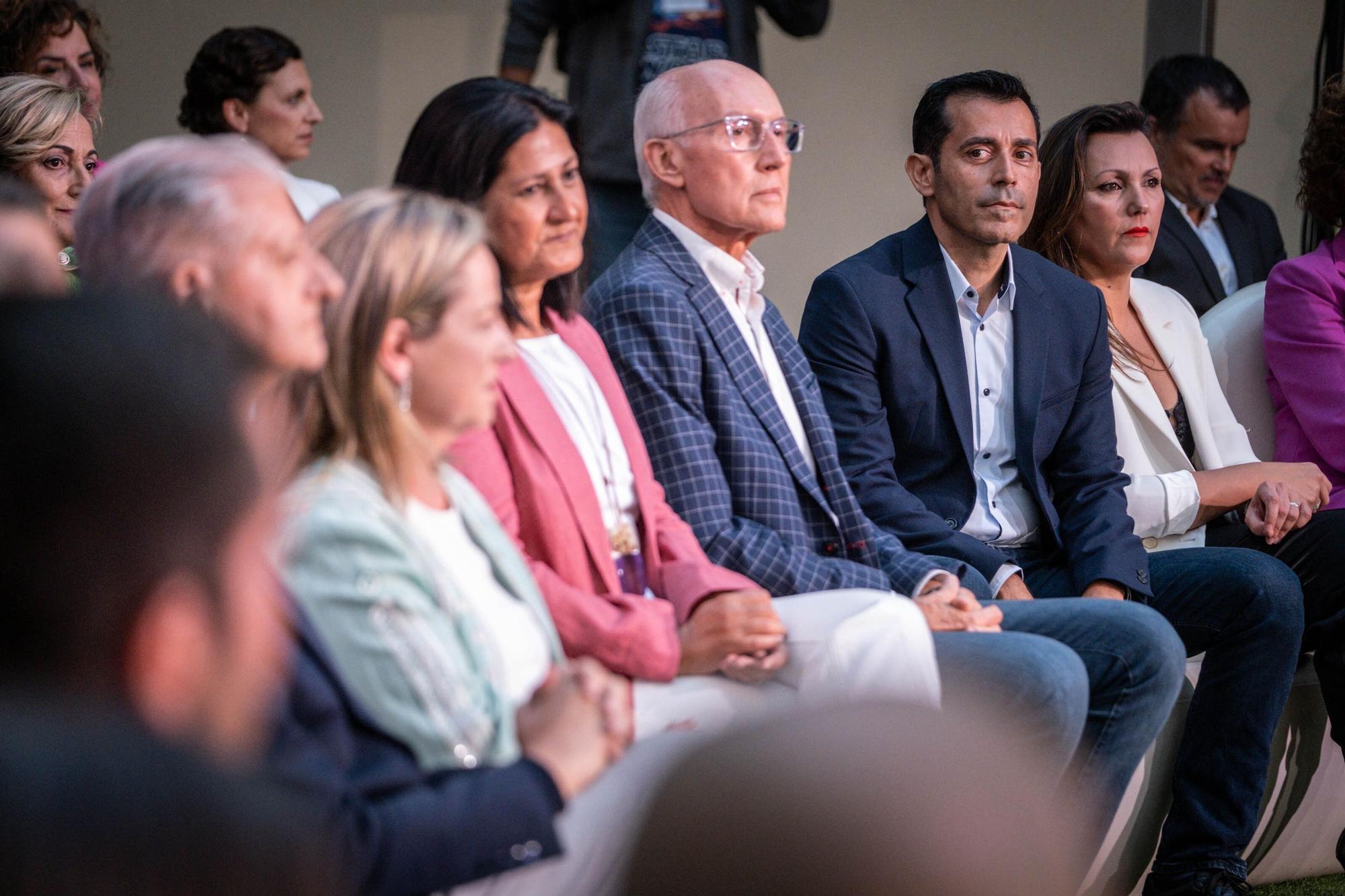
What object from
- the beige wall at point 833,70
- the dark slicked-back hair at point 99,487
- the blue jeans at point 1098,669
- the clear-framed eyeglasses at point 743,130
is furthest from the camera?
the beige wall at point 833,70

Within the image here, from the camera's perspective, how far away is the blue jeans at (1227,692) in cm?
248

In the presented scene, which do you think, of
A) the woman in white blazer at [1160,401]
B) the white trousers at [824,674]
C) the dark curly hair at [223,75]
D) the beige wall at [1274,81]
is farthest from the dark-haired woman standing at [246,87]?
the beige wall at [1274,81]

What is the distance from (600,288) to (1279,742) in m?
1.53

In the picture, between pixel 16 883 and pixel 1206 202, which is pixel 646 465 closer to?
pixel 16 883

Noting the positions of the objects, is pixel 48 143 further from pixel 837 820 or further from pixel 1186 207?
pixel 1186 207

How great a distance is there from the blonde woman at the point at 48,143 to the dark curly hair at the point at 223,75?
65.2 inches

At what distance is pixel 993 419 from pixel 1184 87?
7.66 ft

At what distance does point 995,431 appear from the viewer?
2725mm

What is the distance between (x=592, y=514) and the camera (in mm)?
1811

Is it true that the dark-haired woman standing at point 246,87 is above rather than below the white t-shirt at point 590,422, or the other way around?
above

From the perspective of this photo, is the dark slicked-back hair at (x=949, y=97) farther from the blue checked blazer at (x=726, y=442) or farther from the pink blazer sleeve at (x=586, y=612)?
the pink blazer sleeve at (x=586, y=612)

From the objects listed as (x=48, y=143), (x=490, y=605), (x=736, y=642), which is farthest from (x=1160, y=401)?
(x=48, y=143)

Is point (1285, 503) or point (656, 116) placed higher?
point (656, 116)

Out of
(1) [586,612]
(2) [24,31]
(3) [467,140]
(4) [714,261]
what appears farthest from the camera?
(2) [24,31]
